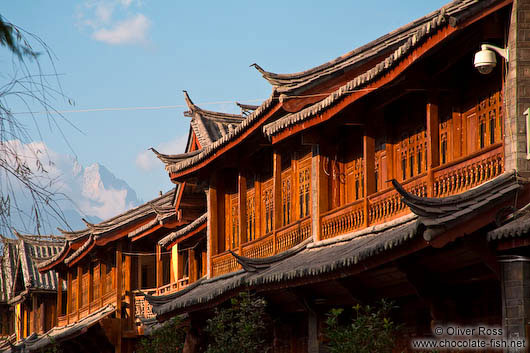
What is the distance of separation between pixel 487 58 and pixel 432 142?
1.81 m

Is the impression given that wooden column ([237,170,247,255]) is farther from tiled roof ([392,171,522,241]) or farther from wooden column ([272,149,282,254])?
tiled roof ([392,171,522,241])

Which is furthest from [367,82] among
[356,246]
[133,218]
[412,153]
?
[133,218]

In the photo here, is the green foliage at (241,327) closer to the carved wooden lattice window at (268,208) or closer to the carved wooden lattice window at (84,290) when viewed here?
the carved wooden lattice window at (268,208)

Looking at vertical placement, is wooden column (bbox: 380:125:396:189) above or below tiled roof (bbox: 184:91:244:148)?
below

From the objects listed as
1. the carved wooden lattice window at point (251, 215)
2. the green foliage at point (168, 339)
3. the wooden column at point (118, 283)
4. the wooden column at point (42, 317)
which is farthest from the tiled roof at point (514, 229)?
the wooden column at point (42, 317)

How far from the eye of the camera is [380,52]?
15.1 m

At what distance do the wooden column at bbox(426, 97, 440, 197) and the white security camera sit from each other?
5.39 feet

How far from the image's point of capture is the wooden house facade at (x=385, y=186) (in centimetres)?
1003

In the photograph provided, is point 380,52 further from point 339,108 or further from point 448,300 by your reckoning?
point 448,300

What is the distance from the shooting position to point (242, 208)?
1856cm

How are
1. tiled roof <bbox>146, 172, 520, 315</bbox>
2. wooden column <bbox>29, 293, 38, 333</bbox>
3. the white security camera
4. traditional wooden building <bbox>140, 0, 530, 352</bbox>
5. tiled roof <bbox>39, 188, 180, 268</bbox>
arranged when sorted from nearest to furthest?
tiled roof <bbox>146, 172, 520, 315</bbox>, traditional wooden building <bbox>140, 0, 530, 352</bbox>, the white security camera, tiled roof <bbox>39, 188, 180, 268</bbox>, wooden column <bbox>29, 293, 38, 333</bbox>

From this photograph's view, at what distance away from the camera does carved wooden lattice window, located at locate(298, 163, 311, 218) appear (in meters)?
16.2

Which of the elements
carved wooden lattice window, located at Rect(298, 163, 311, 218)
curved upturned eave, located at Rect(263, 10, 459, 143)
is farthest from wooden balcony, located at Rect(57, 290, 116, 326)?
curved upturned eave, located at Rect(263, 10, 459, 143)

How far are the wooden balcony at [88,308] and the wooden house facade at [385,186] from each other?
823 cm
